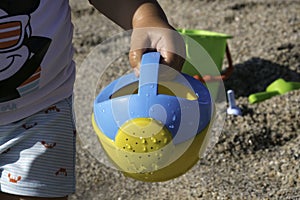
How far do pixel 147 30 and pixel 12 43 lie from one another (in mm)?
294

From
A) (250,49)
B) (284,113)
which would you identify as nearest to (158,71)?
(284,113)

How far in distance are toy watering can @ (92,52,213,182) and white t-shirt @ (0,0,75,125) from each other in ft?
0.60

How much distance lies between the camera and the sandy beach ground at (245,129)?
1.99 m

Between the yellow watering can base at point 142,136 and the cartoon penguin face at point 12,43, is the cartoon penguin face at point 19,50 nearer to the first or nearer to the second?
the cartoon penguin face at point 12,43

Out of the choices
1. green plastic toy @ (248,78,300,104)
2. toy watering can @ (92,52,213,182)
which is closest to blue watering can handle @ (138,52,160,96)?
toy watering can @ (92,52,213,182)

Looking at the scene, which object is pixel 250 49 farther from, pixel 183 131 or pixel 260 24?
pixel 183 131

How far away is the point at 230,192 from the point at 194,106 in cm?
65

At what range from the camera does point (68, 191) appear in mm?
1655

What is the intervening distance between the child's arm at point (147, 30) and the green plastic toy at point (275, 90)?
978 mm

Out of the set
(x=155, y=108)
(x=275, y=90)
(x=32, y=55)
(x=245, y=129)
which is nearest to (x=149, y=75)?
(x=155, y=108)

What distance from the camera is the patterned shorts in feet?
5.23

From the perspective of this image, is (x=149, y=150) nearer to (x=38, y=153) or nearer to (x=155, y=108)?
(x=155, y=108)

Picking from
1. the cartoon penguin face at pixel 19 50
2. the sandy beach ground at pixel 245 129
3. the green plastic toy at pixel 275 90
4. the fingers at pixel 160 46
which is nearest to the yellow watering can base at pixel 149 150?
the fingers at pixel 160 46

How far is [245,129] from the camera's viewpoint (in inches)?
88.2
